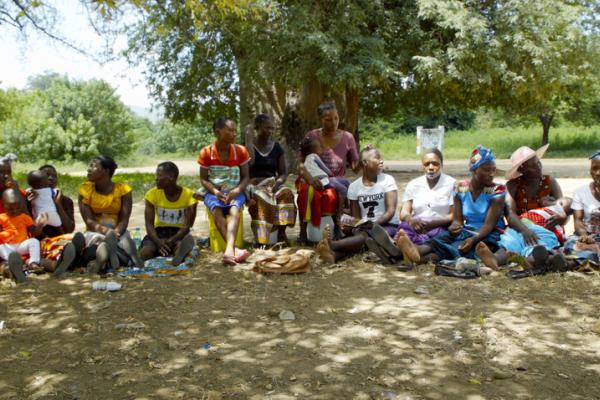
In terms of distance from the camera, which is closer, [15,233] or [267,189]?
[15,233]

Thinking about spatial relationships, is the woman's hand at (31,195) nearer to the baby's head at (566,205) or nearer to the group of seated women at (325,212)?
the group of seated women at (325,212)

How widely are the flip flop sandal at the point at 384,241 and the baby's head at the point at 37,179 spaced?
295 centimetres

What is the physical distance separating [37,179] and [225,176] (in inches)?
67.1

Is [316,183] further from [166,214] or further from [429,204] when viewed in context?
[166,214]

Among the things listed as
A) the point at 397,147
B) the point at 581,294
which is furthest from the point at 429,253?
the point at 397,147

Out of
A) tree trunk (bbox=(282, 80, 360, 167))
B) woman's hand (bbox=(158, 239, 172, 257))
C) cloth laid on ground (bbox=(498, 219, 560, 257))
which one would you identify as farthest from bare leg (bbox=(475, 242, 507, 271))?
tree trunk (bbox=(282, 80, 360, 167))

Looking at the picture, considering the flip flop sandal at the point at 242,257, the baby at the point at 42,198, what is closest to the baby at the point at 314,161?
the flip flop sandal at the point at 242,257

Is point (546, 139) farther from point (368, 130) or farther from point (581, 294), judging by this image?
point (581, 294)

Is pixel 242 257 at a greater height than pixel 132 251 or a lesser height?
lesser

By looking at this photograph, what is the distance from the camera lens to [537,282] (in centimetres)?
465

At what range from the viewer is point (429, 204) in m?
5.52

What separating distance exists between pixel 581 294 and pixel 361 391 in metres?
2.30

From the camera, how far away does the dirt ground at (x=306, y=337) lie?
9.59ft

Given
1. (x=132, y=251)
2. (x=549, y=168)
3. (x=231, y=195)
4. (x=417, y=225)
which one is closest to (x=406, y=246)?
(x=417, y=225)
